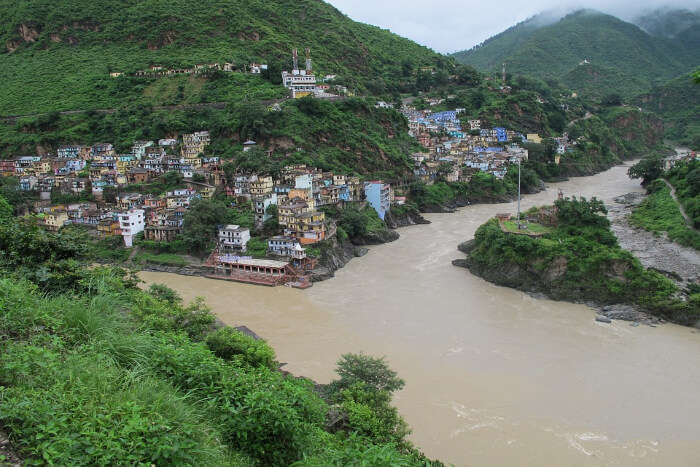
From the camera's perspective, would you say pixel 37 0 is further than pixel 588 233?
Yes

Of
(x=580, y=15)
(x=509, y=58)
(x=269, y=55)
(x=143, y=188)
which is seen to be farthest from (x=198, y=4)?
(x=580, y=15)

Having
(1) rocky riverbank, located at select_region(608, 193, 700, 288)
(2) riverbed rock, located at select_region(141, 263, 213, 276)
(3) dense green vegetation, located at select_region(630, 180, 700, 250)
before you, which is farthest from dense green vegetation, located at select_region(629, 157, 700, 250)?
(2) riverbed rock, located at select_region(141, 263, 213, 276)

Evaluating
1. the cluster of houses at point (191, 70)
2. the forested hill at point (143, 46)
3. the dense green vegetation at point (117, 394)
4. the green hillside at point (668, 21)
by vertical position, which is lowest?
the dense green vegetation at point (117, 394)

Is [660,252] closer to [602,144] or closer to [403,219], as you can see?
[403,219]

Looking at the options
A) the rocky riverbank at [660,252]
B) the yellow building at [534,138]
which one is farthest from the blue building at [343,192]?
the yellow building at [534,138]

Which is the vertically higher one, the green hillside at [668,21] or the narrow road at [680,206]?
the green hillside at [668,21]

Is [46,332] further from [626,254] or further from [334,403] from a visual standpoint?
[626,254]

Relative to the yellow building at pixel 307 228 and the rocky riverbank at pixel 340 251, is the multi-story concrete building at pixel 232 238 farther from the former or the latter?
the rocky riverbank at pixel 340 251
